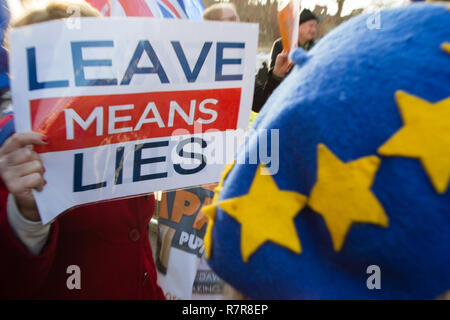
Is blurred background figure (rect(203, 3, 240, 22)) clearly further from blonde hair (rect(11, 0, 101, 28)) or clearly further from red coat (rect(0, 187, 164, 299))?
red coat (rect(0, 187, 164, 299))

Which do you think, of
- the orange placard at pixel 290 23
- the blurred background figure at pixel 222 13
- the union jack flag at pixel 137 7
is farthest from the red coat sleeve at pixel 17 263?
the blurred background figure at pixel 222 13

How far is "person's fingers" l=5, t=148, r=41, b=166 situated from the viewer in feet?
3.14

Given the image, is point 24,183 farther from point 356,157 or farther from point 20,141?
point 356,157

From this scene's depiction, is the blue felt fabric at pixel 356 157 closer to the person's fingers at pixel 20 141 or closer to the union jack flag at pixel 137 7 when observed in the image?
the person's fingers at pixel 20 141

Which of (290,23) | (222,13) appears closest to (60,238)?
(290,23)

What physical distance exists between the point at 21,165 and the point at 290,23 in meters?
1.72

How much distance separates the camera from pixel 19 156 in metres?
0.96

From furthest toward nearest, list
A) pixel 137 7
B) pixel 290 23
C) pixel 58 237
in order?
pixel 290 23 < pixel 137 7 < pixel 58 237

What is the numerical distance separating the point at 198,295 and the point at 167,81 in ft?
3.53

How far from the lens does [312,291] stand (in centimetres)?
59
